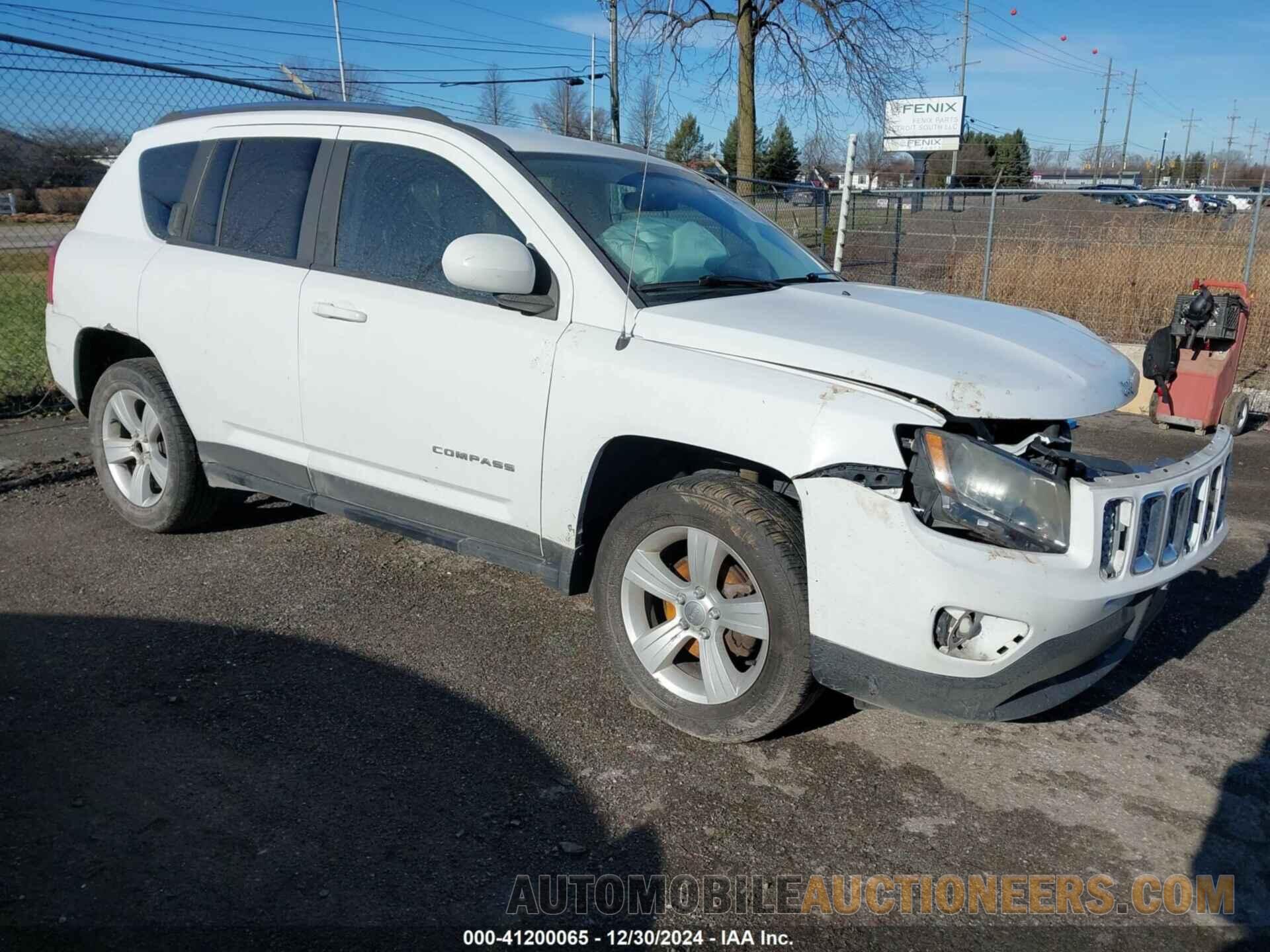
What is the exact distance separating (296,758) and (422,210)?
205 centimetres

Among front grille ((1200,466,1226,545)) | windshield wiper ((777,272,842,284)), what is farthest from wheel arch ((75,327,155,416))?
front grille ((1200,466,1226,545))

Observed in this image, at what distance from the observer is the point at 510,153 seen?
358 centimetres

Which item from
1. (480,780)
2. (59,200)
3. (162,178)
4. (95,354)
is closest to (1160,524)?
(480,780)

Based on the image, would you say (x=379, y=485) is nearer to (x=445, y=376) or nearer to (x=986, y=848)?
(x=445, y=376)

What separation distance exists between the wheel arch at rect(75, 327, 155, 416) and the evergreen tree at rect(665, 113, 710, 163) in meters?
3.29

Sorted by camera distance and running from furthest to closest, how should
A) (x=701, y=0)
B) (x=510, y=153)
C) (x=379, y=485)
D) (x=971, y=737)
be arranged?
(x=701, y=0) → (x=379, y=485) → (x=510, y=153) → (x=971, y=737)

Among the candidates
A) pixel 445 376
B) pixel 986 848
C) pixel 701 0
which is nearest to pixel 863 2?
pixel 701 0

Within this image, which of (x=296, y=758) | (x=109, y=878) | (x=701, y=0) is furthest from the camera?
(x=701, y=0)

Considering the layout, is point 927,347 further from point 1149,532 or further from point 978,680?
point 978,680

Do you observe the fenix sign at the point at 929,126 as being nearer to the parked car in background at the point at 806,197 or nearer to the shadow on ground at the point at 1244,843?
the parked car in background at the point at 806,197

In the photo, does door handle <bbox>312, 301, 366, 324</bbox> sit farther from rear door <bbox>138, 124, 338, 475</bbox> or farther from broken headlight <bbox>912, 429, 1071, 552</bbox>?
broken headlight <bbox>912, 429, 1071, 552</bbox>

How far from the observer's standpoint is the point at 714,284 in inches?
143

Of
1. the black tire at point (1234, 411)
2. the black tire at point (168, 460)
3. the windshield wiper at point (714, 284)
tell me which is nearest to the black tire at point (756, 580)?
the windshield wiper at point (714, 284)

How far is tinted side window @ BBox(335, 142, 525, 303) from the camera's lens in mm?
3588
